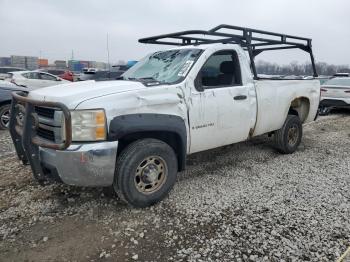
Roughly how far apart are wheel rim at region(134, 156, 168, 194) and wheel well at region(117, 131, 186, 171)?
10.8 inches

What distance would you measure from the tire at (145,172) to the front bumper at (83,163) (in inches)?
6.6

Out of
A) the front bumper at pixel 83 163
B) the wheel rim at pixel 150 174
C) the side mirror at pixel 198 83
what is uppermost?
the side mirror at pixel 198 83

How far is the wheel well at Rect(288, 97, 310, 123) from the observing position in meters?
6.08

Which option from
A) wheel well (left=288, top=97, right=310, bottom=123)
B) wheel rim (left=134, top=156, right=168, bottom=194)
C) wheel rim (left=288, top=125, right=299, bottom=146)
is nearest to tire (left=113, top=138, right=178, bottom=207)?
wheel rim (left=134, top=156, right=168, bottom=194)

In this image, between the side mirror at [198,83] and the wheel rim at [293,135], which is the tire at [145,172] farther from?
the wheel rim at [293,135]

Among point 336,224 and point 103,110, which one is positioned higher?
point 103,110

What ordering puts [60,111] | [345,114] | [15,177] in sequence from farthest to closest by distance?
[345,114] → [15,177] → [60,111]

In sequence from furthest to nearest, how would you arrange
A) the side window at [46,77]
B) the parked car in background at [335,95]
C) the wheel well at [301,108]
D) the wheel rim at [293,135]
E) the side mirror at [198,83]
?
1. the side window at [46,77]
2. the parked car in background at [335,95]
3. the wheel well at [301,108]
4. the wheel rim at [293,135]
5. the side mirror at [198,83]

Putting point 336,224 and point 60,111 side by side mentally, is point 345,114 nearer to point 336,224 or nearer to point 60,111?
point 336,224

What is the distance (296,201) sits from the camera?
390 centimetres

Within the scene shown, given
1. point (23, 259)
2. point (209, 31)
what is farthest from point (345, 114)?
point (23, 259)

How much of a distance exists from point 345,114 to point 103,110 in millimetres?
10845

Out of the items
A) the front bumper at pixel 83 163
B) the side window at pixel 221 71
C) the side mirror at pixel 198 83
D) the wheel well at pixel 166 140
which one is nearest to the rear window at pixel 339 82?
the side window at pixel 221 71

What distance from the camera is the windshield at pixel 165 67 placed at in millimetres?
3998
